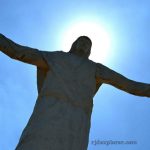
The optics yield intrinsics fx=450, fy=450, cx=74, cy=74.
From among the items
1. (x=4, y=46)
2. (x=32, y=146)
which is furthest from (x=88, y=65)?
(x=32, y=146)

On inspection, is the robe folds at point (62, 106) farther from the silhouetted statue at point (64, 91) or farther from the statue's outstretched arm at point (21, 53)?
the statue's outstretched arm at point (21, 53)

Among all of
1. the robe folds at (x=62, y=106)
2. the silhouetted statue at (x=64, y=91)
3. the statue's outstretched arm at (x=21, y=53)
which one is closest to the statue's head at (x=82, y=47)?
the silhouetted statue at (x=64, y=91)

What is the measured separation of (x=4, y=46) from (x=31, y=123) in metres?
1.42

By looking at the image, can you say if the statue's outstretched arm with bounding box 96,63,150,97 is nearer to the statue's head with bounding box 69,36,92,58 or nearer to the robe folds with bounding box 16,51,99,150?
the robe folds with bounding box 16,51,99,150

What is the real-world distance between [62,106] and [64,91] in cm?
28

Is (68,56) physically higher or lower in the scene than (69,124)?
higher

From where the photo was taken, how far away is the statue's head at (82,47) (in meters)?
8.11

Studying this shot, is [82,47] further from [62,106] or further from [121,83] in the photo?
[62,106]

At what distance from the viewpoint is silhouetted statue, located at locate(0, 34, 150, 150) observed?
6.14 m

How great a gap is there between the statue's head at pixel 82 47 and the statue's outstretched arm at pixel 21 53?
882 mm

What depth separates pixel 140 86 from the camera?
781 centimetres

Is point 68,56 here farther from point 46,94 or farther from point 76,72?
point 46,94

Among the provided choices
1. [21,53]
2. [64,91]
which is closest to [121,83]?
[64,91]

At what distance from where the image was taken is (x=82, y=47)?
26.8ft
